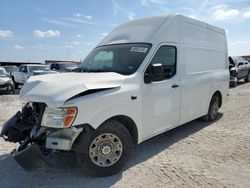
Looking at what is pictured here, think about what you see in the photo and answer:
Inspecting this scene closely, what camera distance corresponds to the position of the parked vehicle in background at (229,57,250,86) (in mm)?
16822

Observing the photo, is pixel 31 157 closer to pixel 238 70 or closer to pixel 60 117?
pixel 60 117

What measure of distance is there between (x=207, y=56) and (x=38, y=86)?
4.55 m

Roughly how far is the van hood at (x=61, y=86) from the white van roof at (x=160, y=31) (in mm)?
1161

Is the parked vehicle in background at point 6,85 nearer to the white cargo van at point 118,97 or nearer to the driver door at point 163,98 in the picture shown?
the white cargo van at point 118,97

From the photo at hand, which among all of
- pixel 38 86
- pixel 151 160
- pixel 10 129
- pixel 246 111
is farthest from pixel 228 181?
pixel 246 111

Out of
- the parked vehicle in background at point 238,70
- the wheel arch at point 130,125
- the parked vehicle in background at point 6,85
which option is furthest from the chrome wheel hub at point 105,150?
the parked vehicle in background at point 238,70

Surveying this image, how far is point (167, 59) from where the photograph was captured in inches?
209

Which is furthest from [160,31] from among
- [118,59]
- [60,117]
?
[60,117]

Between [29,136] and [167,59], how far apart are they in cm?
289

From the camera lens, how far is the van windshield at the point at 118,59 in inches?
186

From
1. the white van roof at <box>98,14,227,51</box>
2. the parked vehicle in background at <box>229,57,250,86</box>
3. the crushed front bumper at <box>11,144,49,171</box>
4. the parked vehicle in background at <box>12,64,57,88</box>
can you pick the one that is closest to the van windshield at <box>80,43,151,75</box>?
the white van roof at <box>98,14,227,51</box>

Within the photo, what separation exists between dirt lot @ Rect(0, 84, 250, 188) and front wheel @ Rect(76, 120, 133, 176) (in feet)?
0.52

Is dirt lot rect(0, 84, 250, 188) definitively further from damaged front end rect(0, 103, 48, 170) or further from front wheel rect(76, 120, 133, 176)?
damaged front end rect(0, 103, 48, 170)

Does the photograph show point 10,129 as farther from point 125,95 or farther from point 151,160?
point 151,160
